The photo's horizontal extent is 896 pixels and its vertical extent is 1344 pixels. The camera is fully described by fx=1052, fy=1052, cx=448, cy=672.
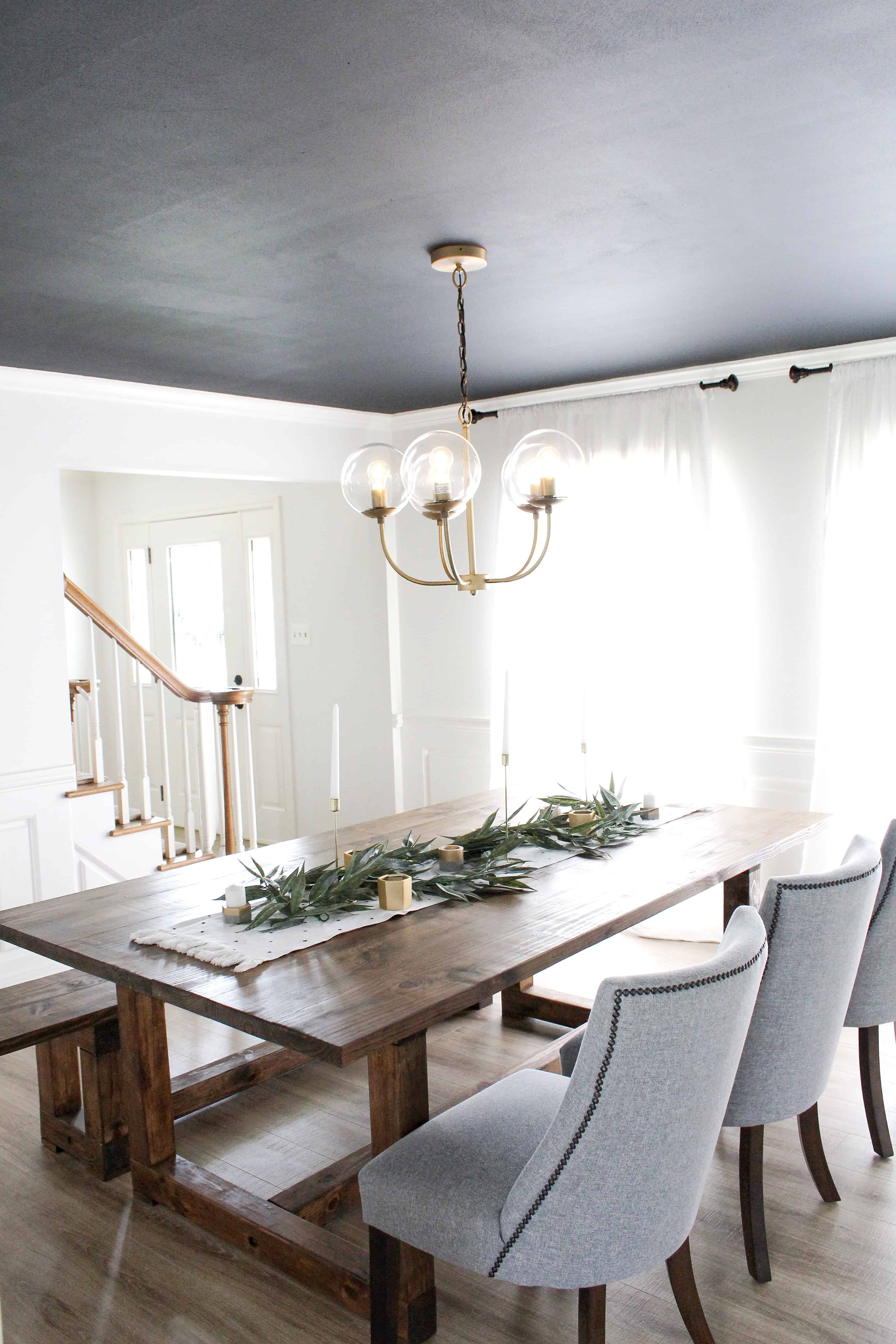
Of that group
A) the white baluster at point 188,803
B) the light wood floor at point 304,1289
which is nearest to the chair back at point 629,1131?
the light wood floor at point 304,1289

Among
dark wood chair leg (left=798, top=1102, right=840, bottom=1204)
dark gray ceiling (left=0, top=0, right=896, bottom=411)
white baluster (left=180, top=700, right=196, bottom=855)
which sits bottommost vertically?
dark wood chair leg (left=798, top=1102, right=840, bottom=1204)

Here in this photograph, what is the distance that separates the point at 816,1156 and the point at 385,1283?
3.82 feet

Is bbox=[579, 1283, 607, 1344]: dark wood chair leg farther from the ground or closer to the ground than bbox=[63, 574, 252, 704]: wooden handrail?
closer to the ground

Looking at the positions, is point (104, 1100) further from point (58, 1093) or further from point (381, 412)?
point (381, 412)

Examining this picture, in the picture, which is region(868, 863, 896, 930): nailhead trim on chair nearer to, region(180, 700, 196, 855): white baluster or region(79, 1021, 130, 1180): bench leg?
region(79, 1021, 130, 1180): bench leg

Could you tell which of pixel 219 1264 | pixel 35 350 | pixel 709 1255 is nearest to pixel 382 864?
pixel 219 1264

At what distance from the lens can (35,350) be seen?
3.82m

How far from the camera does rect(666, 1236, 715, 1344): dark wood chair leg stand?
6.46 ft

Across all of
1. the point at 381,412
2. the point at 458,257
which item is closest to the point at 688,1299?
the point at 458,257

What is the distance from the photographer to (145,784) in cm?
506

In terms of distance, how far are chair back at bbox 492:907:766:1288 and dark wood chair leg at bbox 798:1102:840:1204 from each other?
910 millimetres

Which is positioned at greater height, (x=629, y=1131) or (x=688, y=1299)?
(x=629, y=1131)

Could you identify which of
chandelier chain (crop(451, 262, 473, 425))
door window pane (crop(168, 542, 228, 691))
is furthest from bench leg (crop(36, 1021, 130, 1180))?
door window pane (crop(168, 542, 228, 691))

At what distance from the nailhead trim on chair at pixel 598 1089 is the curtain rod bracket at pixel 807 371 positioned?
10.4 feet
